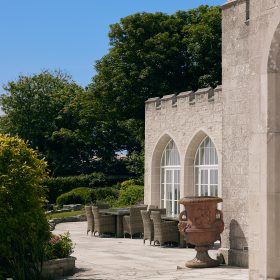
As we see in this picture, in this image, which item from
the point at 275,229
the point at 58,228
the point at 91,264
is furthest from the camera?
the point at 58,228

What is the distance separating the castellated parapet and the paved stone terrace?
540 cm

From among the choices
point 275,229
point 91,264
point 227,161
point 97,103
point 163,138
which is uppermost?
point 97,103

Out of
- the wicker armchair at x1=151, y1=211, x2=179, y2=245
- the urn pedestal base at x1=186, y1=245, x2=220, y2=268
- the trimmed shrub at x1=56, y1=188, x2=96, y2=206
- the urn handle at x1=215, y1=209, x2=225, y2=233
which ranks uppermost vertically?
the trimmed shrub at x1=56, y1=188, x2=96, y2=206

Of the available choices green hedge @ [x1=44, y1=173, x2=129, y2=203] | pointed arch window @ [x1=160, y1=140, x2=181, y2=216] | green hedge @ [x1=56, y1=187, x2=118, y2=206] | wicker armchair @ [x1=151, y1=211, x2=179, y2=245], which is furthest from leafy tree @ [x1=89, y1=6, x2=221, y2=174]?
wicker armchair @ [x1=151, y1=211, x2=179, y2=245]

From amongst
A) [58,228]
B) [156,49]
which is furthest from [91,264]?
[156,49]

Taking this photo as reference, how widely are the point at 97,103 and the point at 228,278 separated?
2685 cm

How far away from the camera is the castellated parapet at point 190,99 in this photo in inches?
765

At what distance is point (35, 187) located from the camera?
1103 cm

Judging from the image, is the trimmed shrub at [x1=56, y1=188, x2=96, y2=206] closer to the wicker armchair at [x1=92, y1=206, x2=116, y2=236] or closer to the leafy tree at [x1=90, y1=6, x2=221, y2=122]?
the leafy tree at [x1=90, y1=6, x2=221, y2=122]

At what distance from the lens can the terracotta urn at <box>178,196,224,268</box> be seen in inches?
425

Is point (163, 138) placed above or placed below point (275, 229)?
above

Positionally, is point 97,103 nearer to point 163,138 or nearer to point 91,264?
point 163,138

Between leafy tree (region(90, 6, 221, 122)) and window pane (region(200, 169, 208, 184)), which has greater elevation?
leafy tree (region(90, 6, 221, 122))

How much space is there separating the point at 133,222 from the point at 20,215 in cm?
667
